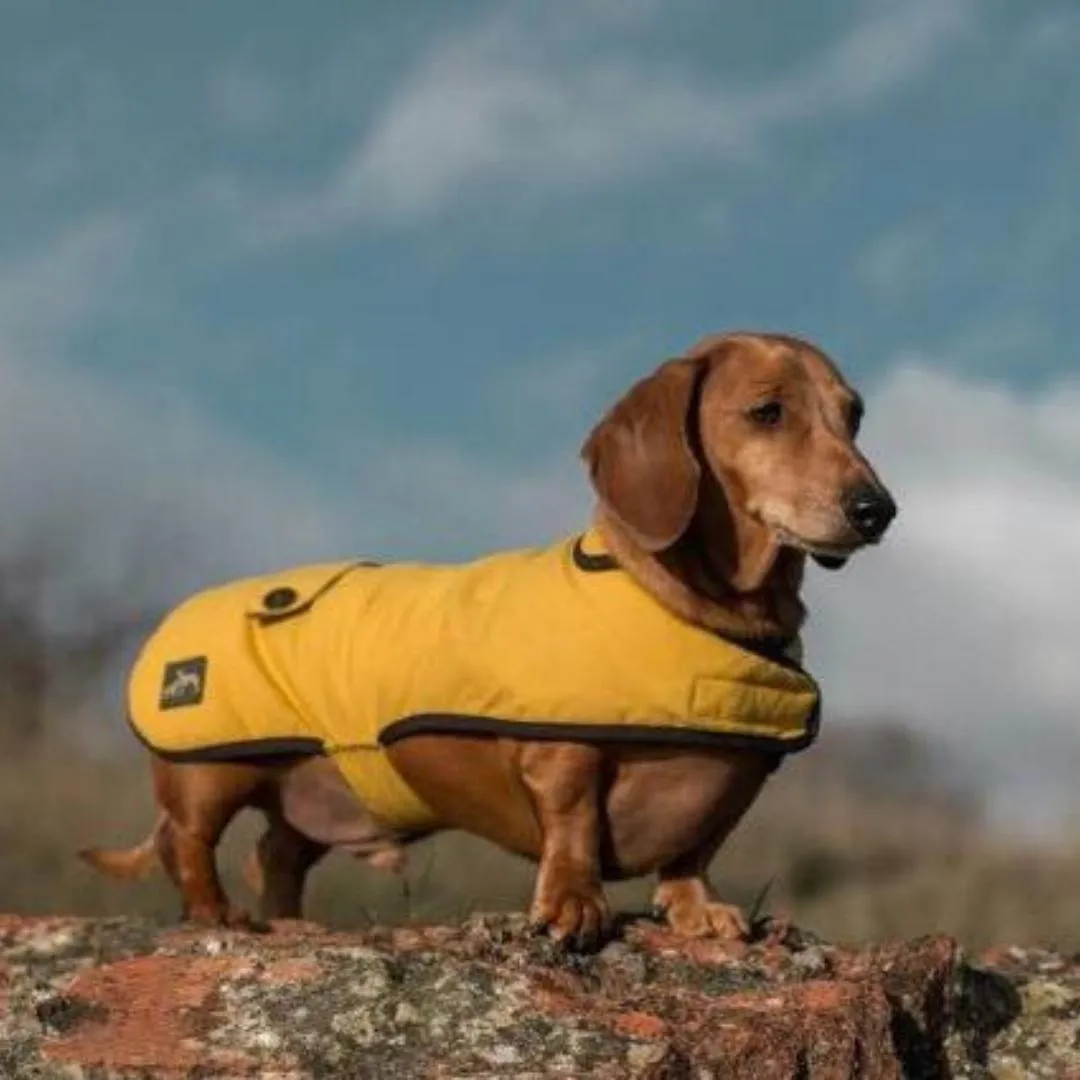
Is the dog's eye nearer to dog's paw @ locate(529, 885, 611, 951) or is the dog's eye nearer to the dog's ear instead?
the dog's ear

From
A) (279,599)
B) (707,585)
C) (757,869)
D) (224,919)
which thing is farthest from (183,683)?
(757,869)

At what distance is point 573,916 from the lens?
4551 millimetres

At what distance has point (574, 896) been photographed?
182 inches

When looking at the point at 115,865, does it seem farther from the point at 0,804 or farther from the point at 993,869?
the point at 993,869

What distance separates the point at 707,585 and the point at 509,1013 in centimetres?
118

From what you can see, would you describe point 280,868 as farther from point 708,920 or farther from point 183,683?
point 708,920

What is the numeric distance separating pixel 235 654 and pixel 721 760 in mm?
1359

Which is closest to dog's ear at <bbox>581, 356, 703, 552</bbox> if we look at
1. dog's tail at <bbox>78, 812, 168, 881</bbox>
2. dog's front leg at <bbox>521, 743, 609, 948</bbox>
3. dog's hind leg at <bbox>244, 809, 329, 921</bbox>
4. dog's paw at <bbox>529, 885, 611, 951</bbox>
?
dog's front leg at <bbox>521, 743, 609, 948</bbox>

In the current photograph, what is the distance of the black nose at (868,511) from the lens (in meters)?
4.77

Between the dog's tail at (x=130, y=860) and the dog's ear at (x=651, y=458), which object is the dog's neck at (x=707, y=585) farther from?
the dog's tail at (x=130, y=860)

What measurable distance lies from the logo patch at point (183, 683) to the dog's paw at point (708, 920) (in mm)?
1381

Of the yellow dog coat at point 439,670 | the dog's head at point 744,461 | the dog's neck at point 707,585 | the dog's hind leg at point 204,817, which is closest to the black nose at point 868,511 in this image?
the dog's head at point 744,461

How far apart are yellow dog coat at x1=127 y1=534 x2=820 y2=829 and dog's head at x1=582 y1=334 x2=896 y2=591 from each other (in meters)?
0.18

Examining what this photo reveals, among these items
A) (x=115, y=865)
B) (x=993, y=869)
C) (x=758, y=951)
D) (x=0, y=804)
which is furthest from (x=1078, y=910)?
(x=758, y=951)
